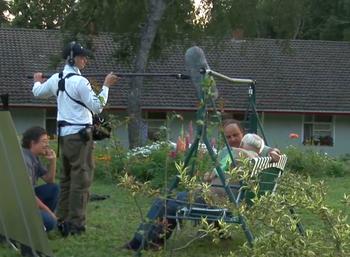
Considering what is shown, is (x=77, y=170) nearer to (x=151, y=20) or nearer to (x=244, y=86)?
(x=151, y=20)

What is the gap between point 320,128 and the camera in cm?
3456

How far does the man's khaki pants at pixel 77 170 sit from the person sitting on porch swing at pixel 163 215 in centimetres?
60

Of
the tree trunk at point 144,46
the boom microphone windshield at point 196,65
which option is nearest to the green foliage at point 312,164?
the tree trunk at point 144,46

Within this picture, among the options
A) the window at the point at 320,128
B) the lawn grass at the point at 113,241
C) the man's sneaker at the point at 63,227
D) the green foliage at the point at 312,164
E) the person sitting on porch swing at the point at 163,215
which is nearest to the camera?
the person sitting on porch swing at the point at 163,215

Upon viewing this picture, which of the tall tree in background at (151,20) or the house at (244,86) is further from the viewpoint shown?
the house at (244,86)

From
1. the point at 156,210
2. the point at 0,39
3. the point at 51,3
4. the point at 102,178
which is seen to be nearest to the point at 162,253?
the point at 156,210

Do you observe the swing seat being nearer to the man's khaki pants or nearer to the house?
the man's khaki pants

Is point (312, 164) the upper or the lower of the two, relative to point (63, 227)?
lower

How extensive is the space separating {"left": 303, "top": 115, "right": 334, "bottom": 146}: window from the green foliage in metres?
16.8

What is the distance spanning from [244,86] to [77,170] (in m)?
24.8

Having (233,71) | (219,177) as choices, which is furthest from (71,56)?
(233,71)

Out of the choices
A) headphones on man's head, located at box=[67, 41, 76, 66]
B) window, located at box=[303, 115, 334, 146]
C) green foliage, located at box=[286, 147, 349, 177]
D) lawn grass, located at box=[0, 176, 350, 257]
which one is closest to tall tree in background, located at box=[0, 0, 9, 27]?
window, located at box=[303, 115, 334, 146]

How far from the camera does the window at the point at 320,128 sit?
34250 mm

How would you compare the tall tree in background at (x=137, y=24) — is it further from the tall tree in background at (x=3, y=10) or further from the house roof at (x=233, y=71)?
the tall tree in background at (x=3, y=10)
